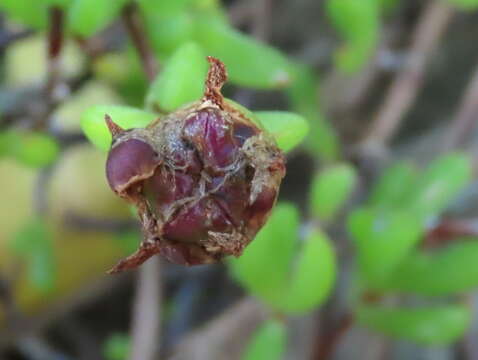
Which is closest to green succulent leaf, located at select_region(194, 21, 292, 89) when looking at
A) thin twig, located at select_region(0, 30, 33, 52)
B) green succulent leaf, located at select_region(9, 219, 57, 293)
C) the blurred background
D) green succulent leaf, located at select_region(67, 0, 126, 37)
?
the blurred background

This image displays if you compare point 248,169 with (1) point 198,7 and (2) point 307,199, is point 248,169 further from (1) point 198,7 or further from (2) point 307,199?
(2) point 307,199

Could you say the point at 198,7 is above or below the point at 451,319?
above

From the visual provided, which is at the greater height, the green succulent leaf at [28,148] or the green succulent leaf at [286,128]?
the green succulent leaf at [28,148]

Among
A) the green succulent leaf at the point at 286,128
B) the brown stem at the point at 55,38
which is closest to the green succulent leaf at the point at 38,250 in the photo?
the brown stem at the point at 55,38

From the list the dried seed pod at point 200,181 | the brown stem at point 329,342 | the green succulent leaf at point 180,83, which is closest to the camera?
the dried seed pod at point 200,181

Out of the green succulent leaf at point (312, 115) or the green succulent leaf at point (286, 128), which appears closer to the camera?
the green succulent leaf at point (286, 128)

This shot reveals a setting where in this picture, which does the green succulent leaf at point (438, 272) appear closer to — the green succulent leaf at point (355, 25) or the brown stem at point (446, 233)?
the brown stem at point (446, 233)

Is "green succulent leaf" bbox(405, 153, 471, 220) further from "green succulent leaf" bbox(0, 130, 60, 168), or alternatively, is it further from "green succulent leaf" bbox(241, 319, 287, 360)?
"green succulent leaf" bbox(0, 130, 60, 168)

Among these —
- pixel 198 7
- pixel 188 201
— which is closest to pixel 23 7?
pixel 198 7
